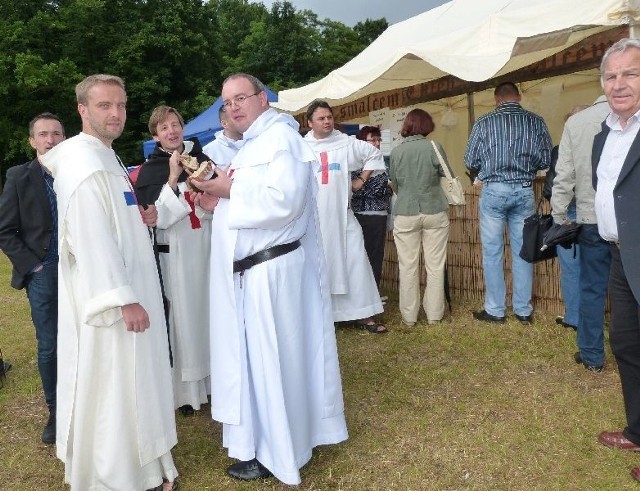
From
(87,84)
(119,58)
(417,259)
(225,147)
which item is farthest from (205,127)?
(119,58)

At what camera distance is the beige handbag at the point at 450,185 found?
5.11 m

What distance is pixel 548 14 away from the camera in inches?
167

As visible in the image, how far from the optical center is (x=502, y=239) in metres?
5.15

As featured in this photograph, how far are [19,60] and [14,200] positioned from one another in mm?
20323

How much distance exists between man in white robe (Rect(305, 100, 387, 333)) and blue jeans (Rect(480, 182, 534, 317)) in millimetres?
1043

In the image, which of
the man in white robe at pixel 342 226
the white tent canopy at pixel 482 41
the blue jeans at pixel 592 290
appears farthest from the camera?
the man in white robe at pixel 342 226

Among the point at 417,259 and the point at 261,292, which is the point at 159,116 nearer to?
the point at 261,292

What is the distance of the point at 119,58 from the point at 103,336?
2407 cm

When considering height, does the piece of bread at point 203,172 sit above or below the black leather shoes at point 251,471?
above

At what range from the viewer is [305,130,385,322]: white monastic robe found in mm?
5250

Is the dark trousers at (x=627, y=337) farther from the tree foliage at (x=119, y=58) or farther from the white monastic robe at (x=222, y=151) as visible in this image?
the tree foliage at (x=119, y=58)

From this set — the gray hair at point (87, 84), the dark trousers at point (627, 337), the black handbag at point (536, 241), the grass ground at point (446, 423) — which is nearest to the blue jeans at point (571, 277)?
the grass ground at point (446, 423)

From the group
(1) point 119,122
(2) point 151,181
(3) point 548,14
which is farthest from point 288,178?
(3) point 548,14

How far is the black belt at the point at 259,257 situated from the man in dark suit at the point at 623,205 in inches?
60.1
